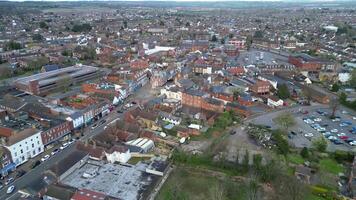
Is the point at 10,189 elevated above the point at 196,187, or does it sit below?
above

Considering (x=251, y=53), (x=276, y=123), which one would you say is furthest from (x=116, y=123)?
(x=251, y=53)

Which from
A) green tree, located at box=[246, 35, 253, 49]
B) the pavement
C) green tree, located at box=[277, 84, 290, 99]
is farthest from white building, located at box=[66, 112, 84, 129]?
green tree, located at box=[246, 35, 253, 49]

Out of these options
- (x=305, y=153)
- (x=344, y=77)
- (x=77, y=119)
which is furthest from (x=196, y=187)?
(x=344, y=77)

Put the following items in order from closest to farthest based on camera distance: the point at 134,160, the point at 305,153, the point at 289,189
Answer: the point at 289,189 < the point at 134,160 < the point at 305,153

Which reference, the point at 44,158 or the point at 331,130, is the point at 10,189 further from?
the point at 331,130

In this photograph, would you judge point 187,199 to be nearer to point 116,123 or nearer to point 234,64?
point 116,123

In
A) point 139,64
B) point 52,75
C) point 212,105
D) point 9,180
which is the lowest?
point 9,180

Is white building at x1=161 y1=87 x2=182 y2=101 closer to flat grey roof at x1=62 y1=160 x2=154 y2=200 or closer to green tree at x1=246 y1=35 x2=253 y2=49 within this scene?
flat grey roof at x1=62 y1=160 x2=154 y2=200
